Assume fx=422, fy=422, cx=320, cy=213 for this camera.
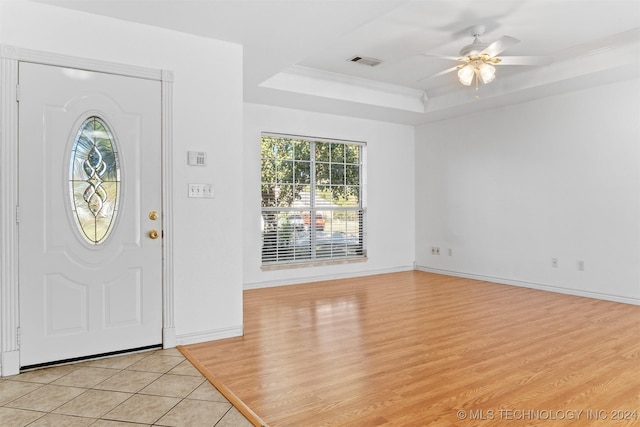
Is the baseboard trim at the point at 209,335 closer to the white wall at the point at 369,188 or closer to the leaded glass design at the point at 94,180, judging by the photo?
the leaded glass design at the point at 94,180

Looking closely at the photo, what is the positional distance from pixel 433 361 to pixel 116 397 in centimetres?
212

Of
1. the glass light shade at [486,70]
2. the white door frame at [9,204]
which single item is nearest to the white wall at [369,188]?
the glass light shade at [486,70]

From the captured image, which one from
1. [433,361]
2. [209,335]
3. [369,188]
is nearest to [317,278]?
[369,188]

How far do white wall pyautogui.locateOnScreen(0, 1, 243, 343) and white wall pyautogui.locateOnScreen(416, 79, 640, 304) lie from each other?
4229mm

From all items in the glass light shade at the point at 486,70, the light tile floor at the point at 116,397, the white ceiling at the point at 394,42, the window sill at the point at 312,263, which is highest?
the white ceiling at the point at 394,42

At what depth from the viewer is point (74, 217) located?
10.2ft

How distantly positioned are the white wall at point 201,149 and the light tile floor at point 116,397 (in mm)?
589

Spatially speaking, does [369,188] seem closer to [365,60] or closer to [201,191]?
[365,60]

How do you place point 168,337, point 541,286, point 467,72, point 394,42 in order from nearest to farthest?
1. point 168,337
2. point 467,72
3. point 394,42
4. point 541,286

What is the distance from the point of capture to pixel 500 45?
377cm

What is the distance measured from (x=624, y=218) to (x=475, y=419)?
4030 mm

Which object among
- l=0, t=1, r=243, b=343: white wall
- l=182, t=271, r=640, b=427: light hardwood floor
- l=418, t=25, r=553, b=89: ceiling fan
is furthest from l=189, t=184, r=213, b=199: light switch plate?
l=418, t=25, r=553, b=89: ceiling fan

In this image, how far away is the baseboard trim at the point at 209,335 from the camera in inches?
138

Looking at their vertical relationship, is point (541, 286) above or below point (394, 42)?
below
